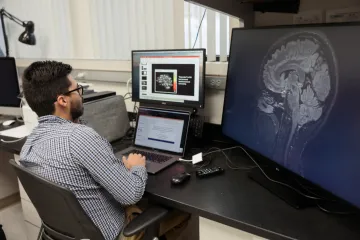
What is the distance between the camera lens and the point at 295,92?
3.61 ft

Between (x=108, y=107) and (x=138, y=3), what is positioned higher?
(x=138, y=3)

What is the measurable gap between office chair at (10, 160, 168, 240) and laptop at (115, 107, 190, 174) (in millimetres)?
360

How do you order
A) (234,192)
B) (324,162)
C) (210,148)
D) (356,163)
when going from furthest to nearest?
1. (210,148)
2. (234,192)
3. (324,162)
4. (356,163)

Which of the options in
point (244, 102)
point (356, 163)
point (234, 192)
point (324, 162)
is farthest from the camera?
point (244, 102)

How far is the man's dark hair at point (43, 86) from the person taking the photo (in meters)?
1.28

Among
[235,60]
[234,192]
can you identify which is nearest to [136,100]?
[235,60]

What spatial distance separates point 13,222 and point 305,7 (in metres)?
2.68

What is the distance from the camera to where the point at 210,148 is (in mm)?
1749

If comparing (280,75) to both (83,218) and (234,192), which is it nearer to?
(234,192)

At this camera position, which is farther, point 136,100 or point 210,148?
point 136,100

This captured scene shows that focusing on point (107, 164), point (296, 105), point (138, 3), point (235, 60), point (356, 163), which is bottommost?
point (107, 164)

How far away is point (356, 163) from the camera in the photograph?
89 cm

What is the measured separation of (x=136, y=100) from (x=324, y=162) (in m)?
1.18

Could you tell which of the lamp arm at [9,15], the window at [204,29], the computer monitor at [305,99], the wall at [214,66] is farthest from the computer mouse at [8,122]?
the computer monitor at [305,99]
